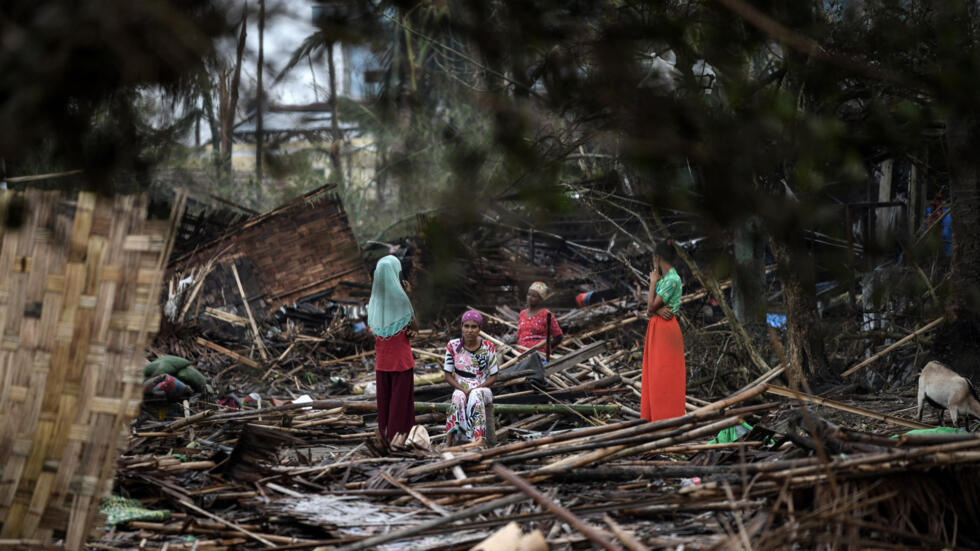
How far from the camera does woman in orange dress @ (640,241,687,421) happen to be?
6.60 metres

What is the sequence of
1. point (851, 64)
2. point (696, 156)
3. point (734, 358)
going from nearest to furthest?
point (851, 64)
point (696, 156)
point (734, 358)

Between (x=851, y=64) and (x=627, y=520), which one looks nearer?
(x=851, y=64)

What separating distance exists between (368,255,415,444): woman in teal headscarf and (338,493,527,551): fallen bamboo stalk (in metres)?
3.03

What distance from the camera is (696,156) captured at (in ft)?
8.30

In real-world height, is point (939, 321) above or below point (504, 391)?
above

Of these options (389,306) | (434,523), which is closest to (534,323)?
(389,306)

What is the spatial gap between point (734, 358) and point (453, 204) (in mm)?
6682

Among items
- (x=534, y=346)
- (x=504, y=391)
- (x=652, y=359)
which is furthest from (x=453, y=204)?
(x=534, y=346)

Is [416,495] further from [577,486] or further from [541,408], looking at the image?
[541,408]

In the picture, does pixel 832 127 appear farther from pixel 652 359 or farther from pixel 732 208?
pixel 652 359

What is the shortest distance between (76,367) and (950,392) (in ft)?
17.6

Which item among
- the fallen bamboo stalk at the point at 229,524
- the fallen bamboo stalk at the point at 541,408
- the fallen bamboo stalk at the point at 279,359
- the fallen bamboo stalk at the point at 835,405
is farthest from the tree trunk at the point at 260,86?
the fallen bamboo stalk at the point at 279,359

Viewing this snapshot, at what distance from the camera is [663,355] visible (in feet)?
21.8

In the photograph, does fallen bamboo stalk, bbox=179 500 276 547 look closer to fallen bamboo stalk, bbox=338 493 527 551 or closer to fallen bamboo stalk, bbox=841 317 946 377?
fallen bamboo stalk, bbox=338 493 527 551
